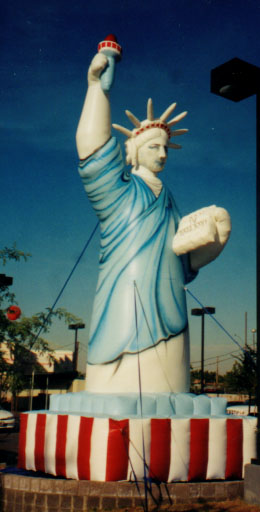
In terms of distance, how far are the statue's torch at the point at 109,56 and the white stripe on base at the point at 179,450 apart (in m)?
5.06

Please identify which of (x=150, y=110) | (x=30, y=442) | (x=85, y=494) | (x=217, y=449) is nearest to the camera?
(x=85, y=494)

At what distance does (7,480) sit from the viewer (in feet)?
24.4

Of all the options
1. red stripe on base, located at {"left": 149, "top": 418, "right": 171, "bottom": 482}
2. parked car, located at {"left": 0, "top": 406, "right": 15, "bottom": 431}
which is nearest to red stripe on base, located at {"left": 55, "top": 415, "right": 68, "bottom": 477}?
red stripe on base, located at {"left": 149, "top": 418, "right": 171, "bottom": 482}

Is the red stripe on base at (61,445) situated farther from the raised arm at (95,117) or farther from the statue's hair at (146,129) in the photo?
the statue's hair at (146,129)

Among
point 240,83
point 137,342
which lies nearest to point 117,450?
point 137,342

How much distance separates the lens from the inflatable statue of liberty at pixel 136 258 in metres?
8.28

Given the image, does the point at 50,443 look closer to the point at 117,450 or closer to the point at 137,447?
the point at 117,450

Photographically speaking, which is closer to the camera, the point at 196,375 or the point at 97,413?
the point at 97,413

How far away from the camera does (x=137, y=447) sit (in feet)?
23.6

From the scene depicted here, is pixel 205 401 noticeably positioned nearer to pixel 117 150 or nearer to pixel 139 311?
pixel 139 311

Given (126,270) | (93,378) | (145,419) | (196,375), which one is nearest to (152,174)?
(126,270)

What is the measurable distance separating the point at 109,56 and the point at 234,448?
6.11 meters

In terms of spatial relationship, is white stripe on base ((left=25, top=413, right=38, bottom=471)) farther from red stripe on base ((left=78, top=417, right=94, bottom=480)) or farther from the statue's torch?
the statue's torch

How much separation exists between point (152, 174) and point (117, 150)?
921mm
